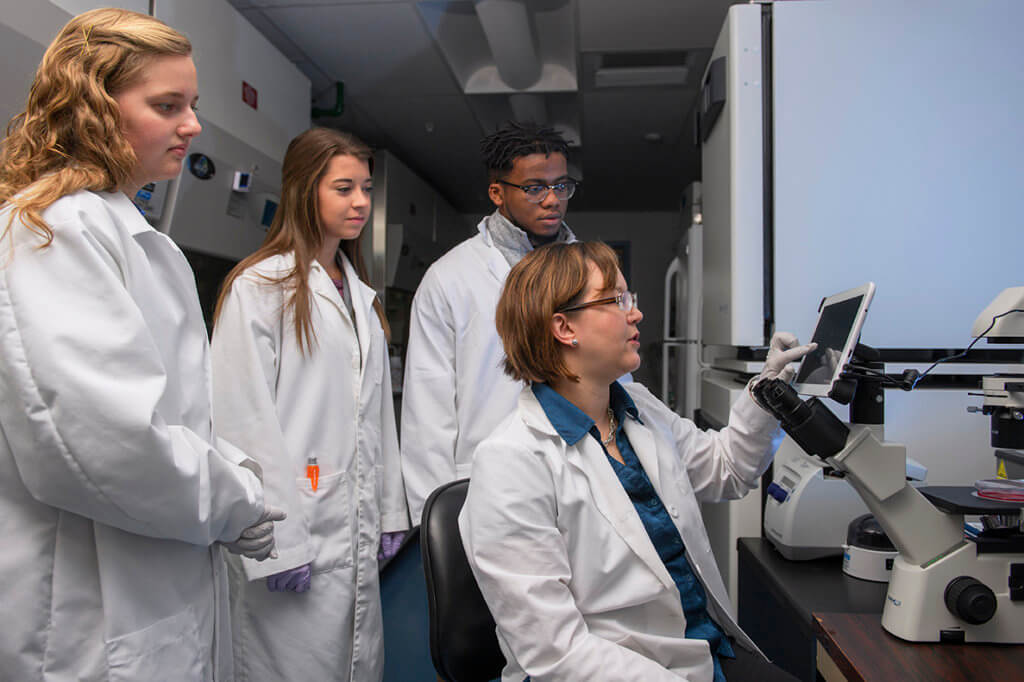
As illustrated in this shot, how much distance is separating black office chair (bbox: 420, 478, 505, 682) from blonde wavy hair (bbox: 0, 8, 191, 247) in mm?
748

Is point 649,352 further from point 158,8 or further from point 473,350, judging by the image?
point 158,8

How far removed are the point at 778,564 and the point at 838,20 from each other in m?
1.28

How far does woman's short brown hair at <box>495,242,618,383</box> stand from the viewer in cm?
124

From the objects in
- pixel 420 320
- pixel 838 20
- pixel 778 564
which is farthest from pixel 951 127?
pixel 420 320

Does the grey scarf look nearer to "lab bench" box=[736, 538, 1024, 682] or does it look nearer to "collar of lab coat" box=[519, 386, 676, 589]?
"collar of lab coat" box=[519, 386, 676, 589]

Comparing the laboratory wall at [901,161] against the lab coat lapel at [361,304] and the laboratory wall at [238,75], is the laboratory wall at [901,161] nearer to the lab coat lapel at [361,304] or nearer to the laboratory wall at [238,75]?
the lab coat lapel at [361,304]

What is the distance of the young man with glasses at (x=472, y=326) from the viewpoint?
1.84m

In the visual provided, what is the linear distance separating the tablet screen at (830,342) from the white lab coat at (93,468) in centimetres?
96

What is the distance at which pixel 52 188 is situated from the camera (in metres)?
0.93

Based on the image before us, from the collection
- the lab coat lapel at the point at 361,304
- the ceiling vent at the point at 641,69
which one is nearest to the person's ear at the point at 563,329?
the lab coat lapel at the point at 361,304

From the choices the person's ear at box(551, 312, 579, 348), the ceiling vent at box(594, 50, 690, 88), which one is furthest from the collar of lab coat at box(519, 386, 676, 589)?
the ceiling vent at box(594, 50, 690, 88)

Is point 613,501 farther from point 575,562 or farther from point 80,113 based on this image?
point 80,113

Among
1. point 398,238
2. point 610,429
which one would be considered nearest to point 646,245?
point 398,238

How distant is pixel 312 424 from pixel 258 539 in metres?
0.48
